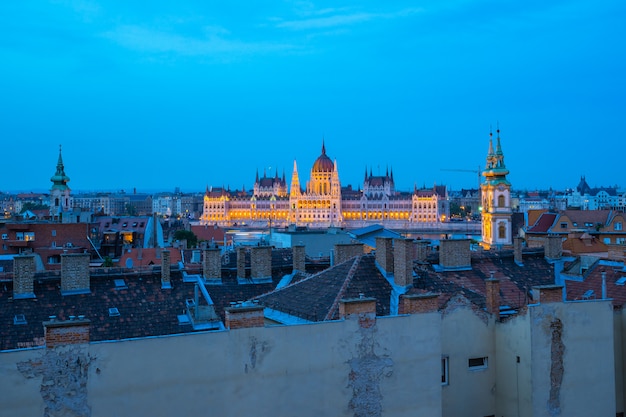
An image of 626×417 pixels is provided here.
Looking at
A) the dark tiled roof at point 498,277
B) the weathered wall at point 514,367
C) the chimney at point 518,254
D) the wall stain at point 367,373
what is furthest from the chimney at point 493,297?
the chimney at point 518,254

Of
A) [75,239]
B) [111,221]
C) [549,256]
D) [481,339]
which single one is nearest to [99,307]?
[481,339]

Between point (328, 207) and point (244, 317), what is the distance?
586 feet

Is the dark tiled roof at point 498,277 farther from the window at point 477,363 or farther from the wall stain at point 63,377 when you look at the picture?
the wall stain at point 63,377

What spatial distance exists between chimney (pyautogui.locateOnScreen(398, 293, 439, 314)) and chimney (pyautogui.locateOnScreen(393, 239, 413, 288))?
8.82 feet

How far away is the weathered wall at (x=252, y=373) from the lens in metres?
9.73

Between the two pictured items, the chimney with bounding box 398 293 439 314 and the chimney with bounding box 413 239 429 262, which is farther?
the chimney with bounding box 413 239 429 262

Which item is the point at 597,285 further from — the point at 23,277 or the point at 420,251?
the point at 23,277

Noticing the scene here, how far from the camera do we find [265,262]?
64.3ft

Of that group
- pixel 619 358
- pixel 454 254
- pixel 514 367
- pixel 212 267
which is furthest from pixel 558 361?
pixel 212 267

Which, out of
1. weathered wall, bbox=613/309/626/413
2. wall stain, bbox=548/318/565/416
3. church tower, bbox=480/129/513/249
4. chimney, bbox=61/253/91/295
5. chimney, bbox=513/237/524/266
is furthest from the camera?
church tower, bbox=480/129/513/249

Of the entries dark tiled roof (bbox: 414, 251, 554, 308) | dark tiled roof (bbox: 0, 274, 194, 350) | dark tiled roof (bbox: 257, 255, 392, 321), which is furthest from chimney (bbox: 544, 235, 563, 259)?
dark tiled roof (bbox: 0, 274, 194, 350)

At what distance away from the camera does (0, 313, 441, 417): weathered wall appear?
31.9 ft

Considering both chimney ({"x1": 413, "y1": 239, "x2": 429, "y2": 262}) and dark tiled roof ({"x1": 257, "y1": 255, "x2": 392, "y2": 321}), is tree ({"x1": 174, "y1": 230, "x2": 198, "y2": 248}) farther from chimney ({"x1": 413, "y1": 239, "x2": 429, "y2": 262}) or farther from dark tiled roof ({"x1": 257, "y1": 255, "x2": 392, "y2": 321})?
dark tiled roof ({"x1": 257, "y1": 255, "x2": 392, "y2": 321})

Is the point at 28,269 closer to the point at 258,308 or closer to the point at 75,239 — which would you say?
the point at 258,308
